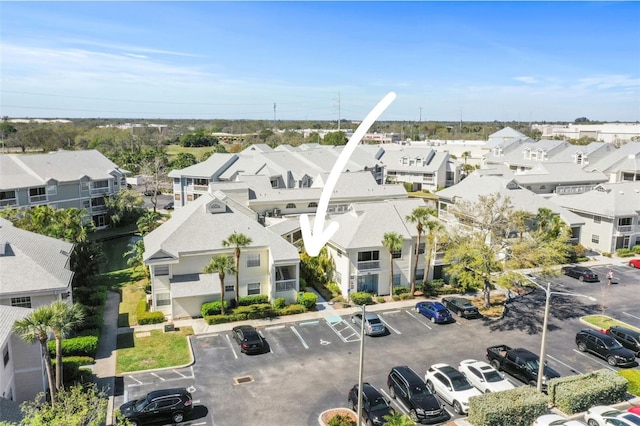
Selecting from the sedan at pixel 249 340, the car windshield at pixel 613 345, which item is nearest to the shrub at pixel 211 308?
the sedan at pixel 249 340

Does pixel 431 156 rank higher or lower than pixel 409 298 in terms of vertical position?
higher

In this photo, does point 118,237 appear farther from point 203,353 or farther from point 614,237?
point 614,237

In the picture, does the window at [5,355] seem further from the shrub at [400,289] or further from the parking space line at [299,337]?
the shrub at [400,289]

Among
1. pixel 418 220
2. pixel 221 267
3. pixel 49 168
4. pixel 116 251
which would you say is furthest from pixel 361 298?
pixel 49 168

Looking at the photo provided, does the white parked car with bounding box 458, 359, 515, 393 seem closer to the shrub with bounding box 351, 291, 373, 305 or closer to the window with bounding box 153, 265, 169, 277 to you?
the shrub with bounding box 351, 291, 373, 305

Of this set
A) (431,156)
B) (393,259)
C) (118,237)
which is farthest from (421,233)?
(431,156)

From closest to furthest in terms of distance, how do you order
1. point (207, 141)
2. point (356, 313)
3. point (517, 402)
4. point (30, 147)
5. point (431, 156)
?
point (517, 402)
point (356, 313)
point (431, 156)
point (30, 147)
point (207, 141)

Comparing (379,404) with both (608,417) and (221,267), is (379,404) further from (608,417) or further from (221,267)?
(221,267)

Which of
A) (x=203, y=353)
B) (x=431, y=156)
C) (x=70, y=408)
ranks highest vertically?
(x=431, y=156)
